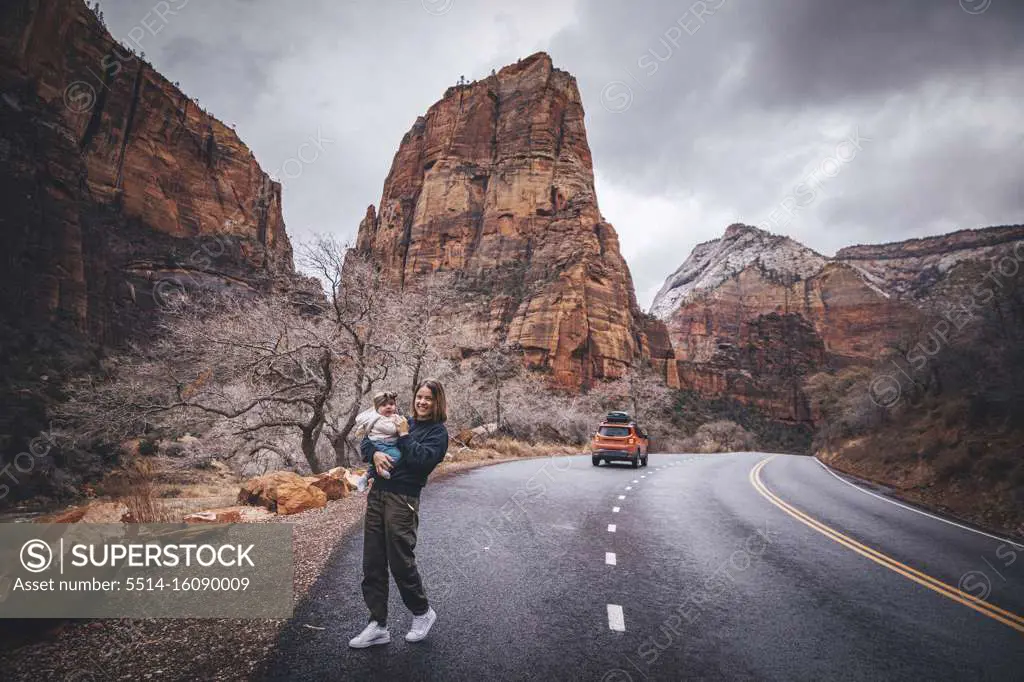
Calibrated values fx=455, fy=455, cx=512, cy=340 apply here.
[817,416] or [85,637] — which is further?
[817,416]

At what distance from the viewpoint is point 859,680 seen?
3336 mm

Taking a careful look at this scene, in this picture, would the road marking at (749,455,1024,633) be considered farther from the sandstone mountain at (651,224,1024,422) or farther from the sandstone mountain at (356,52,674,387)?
the sandstone mountain at (651,224,1024,422)

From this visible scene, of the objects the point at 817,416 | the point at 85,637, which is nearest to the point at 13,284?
the point at 85,637

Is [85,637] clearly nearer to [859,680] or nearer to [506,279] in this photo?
[859,680]

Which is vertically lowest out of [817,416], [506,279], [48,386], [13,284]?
[817,416]

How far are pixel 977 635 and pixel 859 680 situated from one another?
1930 mm

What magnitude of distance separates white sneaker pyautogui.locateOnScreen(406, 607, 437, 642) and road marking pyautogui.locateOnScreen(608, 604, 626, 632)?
5.25ft

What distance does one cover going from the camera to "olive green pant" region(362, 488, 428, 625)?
3.45m

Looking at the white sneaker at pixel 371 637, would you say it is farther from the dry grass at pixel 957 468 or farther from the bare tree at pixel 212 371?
the dry grass at pixel 957 468

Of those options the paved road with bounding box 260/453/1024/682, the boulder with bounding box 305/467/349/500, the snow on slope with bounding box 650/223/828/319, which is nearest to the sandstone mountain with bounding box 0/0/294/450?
the boulder with bounding box 305/467/349/500

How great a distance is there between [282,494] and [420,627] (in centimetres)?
548

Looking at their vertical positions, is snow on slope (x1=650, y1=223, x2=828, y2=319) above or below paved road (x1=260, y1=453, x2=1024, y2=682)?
above

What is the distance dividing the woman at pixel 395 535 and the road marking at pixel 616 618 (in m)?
1.63

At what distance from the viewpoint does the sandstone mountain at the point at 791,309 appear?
3809 inches
